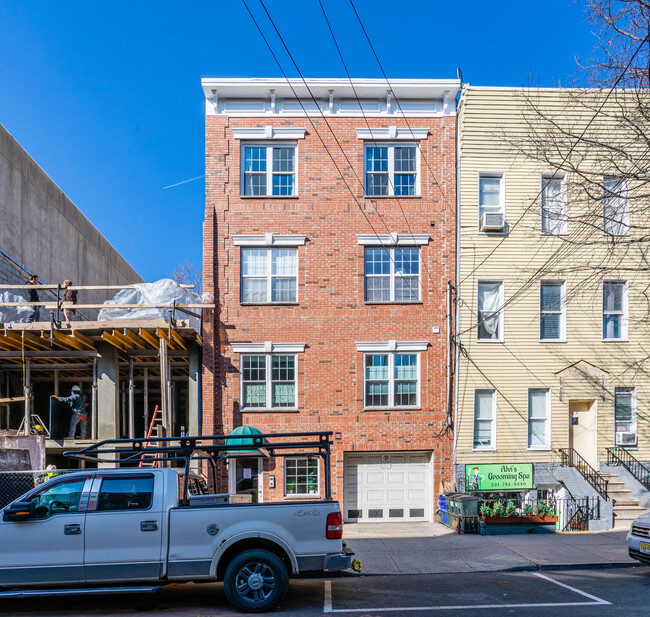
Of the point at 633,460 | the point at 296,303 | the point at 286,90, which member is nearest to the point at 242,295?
the point at 296,303

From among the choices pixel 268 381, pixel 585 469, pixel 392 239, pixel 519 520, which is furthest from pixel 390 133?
pixel 519 520

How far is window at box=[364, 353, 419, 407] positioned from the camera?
1706 cm

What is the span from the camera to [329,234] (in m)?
17.3

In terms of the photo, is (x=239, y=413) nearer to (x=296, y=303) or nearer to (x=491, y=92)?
(x=296, y=303)

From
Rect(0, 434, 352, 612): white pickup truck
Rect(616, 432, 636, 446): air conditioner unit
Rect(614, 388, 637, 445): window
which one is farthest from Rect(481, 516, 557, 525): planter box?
Rect(0, 434, 352, 612): white pickup truck

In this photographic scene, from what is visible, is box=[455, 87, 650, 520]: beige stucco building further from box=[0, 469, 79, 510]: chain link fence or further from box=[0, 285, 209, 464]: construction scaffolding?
box=[0, 469, 79, 510]: chain link fence

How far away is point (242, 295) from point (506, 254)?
7.64 meters

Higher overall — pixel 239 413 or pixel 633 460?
pixel 239 413

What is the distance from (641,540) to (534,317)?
7.87m

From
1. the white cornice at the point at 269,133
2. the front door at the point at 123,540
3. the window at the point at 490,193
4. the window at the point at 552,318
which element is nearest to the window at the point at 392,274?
the window at the point at 490,193

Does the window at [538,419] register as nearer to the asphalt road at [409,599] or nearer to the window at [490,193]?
the window at [490,193]

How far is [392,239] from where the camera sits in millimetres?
17359

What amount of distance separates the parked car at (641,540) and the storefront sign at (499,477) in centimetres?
602

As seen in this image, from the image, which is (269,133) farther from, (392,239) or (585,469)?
(585,469)
